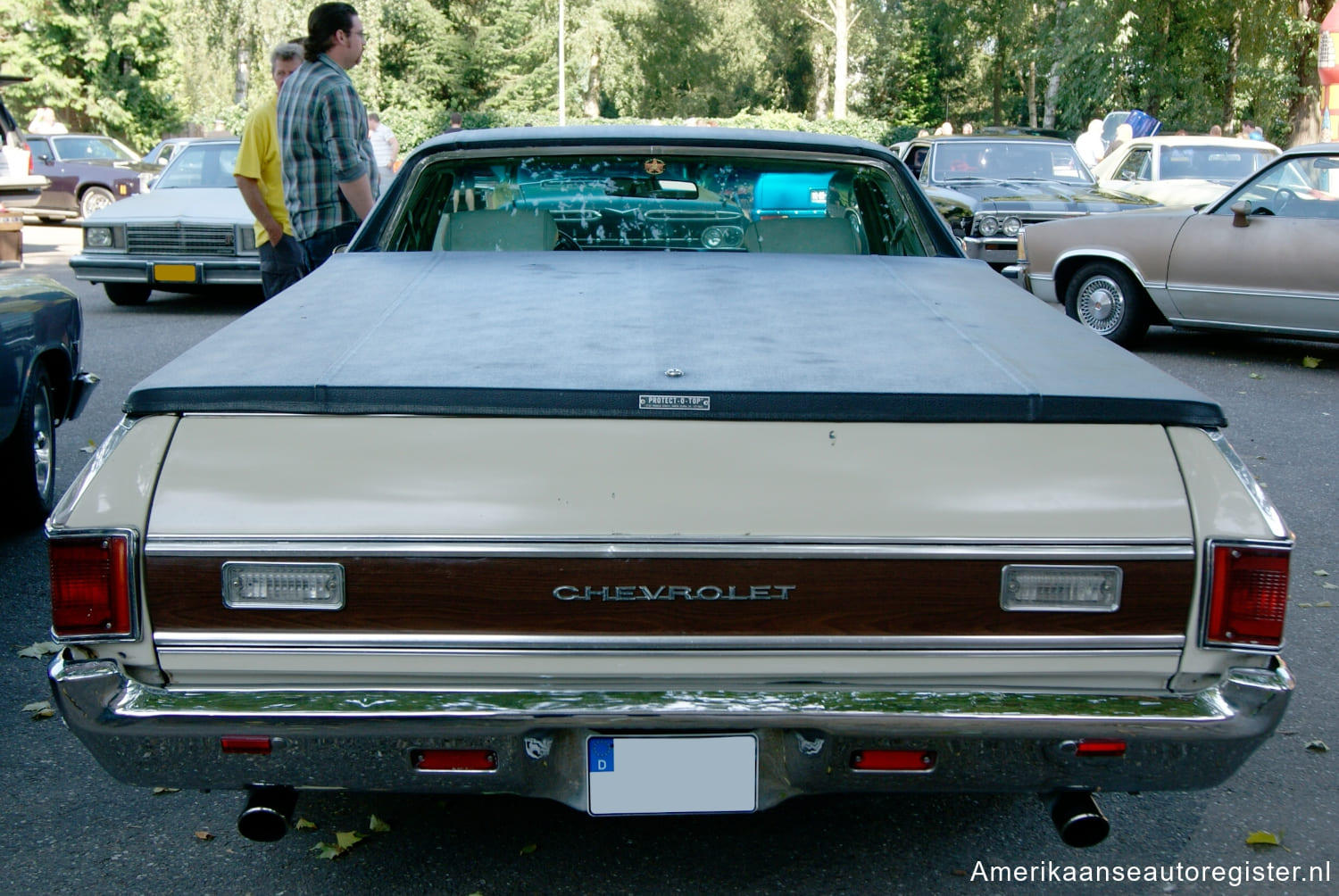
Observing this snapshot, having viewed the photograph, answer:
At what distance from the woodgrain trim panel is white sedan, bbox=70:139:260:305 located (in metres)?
9.03

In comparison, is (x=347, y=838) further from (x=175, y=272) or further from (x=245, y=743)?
(x=175, y=272)

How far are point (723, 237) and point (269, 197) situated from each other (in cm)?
280

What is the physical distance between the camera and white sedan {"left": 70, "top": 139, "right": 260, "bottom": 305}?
1092 centimetres

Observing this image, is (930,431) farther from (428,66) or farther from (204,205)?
(428,66)

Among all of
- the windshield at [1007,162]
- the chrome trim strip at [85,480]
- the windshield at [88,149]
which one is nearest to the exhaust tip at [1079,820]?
the chrome trim strip at [85,480]

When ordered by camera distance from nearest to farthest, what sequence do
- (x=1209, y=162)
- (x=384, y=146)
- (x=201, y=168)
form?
(x=201, y=168) → (x=1209, y=162) → (x=384, y=146)

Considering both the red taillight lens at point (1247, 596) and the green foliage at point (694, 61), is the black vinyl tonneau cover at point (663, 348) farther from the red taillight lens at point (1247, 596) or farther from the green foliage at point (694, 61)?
the green foliage at point (694, 61)

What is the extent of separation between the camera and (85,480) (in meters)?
2.36

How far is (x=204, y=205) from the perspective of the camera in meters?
11.4

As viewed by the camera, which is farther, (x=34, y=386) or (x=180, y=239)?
(x=180, y=239)

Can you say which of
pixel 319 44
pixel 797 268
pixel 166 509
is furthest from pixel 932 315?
pixel 319 44

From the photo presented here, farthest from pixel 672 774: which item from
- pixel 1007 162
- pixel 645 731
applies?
pixel 1007 162

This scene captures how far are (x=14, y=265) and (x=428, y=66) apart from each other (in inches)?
1736

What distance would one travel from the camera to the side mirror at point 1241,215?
357 inches
